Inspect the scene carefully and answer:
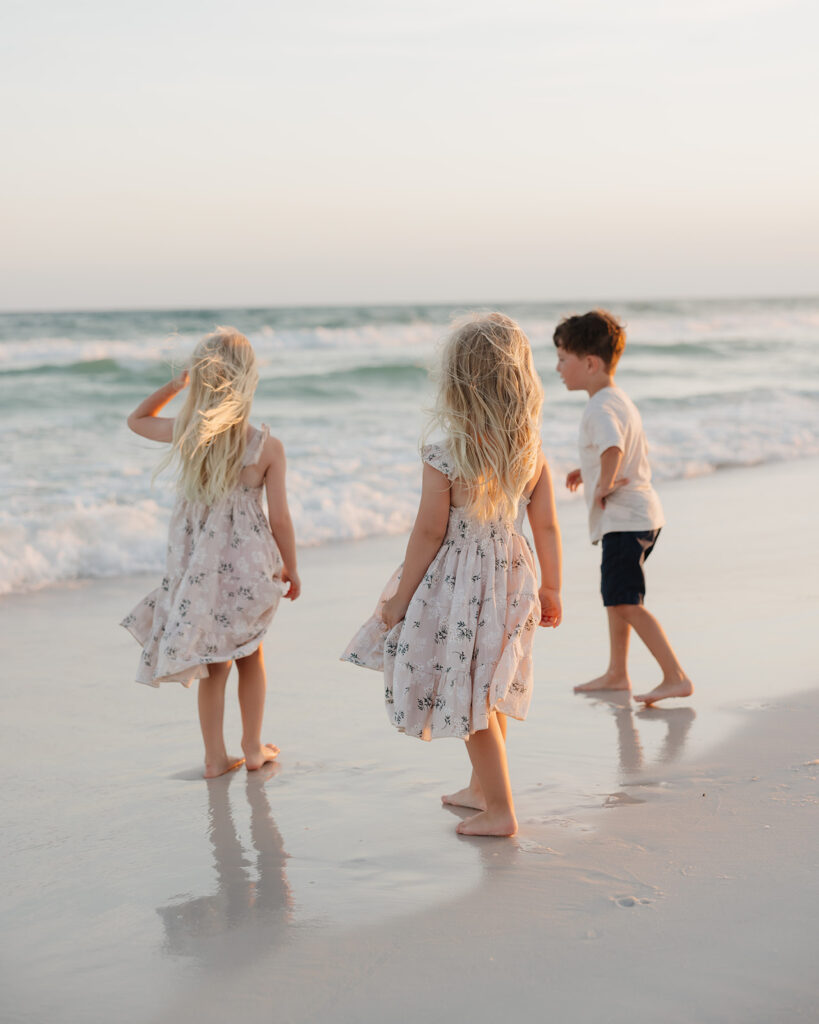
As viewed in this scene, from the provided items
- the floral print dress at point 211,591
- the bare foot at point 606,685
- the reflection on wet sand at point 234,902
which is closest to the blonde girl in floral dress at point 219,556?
the floral print dress at point 211,591

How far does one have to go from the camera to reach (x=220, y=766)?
3.65 m

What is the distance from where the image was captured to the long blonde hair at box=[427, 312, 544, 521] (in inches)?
119

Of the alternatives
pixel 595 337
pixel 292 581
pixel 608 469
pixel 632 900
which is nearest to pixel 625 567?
pixel 608 469

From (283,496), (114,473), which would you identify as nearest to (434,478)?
(283,496)

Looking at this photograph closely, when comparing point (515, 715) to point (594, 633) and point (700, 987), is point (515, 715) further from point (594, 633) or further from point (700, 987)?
point (594, 633)

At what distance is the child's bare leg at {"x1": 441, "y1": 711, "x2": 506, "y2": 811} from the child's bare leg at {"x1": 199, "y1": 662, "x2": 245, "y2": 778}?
2.63 ft

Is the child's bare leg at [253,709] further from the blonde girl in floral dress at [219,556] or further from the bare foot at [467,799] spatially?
the bare foot at [467,799]

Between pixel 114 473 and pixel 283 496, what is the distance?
668 cm

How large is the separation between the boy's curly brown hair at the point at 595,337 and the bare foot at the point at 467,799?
191 cm

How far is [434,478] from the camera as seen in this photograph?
3.02m

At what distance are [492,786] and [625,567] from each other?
1.52m

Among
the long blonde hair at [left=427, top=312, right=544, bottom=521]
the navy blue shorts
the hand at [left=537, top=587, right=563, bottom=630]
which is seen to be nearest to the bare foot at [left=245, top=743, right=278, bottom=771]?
the hand at [left=537, top=587, right=563, bottom=630]

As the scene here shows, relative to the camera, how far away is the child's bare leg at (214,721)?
3.66 metres

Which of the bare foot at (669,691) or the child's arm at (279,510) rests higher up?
the child's arm at (279,510)
